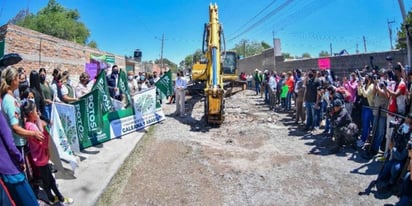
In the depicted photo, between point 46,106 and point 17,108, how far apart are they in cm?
247

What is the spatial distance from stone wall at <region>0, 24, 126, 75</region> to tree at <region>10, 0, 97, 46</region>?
90.1 feet

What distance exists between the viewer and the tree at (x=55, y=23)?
4209cm

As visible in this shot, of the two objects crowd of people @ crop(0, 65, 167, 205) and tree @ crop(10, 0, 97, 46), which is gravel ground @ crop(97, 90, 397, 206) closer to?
crowd of people @ crop(0, 65, 167, 205)

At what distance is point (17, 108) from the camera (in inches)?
148

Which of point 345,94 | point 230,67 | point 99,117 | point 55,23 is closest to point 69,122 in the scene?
point 99,117

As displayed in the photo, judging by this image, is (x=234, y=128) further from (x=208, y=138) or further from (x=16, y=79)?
(x=16, y=79)

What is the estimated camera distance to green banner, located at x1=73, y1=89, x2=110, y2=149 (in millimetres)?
6862

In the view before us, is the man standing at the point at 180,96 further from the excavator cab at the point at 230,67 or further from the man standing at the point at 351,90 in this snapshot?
the excavator cab at the point at 230,67

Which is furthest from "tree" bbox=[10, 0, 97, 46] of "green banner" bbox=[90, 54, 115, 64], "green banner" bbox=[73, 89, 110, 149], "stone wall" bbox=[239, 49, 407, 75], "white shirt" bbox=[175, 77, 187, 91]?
"green banner" bbox=[73, 89, 110, 149]

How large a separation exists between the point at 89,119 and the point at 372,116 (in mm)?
6324

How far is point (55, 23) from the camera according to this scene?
145 feet

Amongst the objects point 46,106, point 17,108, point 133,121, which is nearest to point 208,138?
point 133,121

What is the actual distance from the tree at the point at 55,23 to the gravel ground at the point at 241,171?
125 feet

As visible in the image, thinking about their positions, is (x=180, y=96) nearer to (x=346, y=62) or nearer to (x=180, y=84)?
(x=180, y=84)
